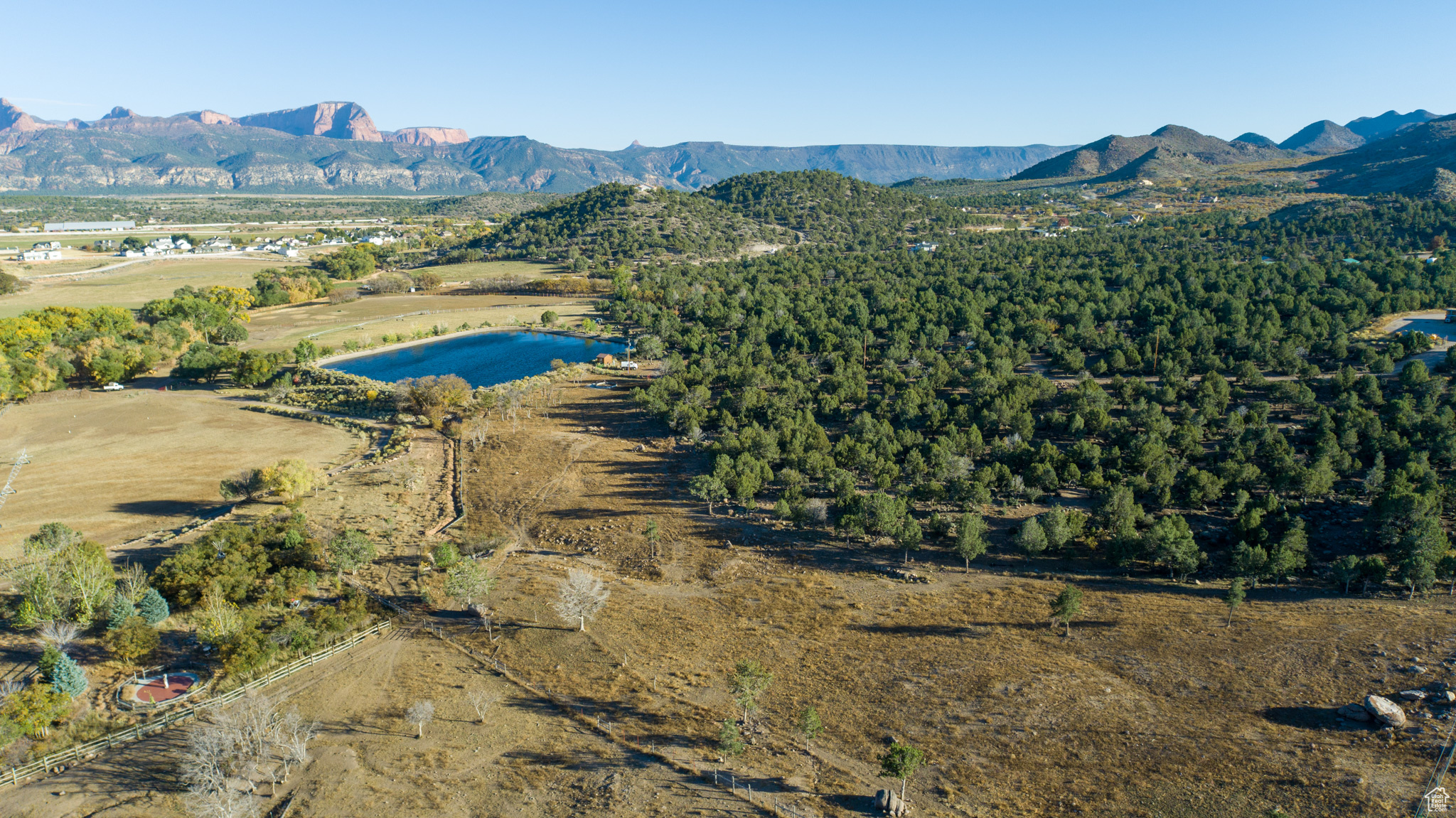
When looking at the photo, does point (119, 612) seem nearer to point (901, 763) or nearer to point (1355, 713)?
point (901, 763)

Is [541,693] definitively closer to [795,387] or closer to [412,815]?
[412,815]

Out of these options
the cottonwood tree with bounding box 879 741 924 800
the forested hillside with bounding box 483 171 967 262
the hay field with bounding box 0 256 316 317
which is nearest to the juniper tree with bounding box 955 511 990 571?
the cottonwood tree with bounding box 879 741 924 800

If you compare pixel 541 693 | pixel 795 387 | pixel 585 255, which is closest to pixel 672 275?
pixel 585 255

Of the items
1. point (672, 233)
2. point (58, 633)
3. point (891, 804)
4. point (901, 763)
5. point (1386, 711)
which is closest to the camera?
point (891, 804)

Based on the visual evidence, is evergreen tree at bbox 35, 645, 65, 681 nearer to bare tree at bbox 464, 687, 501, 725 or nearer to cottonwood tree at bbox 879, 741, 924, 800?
bare tree at bbox 464, 687, 501, 725

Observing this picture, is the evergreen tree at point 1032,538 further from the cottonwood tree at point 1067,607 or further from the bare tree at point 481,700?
the bare tree at point 481,700

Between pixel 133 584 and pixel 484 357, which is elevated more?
pixel 484 357

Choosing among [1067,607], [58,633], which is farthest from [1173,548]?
[58,633]
